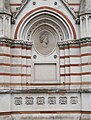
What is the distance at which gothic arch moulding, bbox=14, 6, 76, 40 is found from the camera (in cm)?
1551

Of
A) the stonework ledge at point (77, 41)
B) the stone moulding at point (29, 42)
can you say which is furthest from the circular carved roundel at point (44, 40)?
the stonework ledge at point (77, 41)

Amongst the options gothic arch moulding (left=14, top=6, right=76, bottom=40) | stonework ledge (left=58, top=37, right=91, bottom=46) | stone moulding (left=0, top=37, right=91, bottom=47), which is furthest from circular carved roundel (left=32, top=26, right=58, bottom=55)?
stonework ledge (left=58, top=37, right=91, bottom=46)

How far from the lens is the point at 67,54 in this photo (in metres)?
15.5

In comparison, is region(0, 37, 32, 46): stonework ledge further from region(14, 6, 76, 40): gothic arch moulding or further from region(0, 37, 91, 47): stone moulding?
region(14, 6, 76, 40): gothic arch moulding

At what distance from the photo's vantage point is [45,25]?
16094 mm

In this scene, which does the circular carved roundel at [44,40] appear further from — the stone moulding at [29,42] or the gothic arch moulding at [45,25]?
the stone moulding at [29,42]

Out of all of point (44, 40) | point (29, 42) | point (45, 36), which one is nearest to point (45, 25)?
point (45, 36)

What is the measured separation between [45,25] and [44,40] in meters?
0.90

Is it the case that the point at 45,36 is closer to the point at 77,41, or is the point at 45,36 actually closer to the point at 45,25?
the point at 45,25

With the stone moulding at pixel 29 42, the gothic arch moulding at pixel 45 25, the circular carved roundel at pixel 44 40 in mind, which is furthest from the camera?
the circular carved roundel at pixel 44 40

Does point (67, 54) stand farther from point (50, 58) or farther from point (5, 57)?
point (5, 57)

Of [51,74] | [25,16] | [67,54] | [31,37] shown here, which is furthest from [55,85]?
[25,16]

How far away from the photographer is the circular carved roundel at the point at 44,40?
52.4 feet

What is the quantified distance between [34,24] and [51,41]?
4.60 feet
